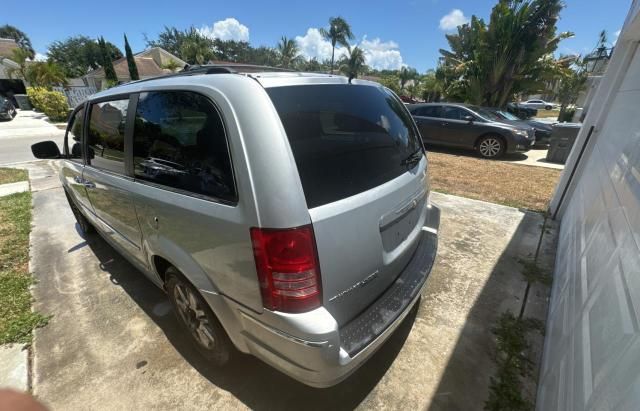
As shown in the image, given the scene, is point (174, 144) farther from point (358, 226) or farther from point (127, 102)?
point (358, 226)

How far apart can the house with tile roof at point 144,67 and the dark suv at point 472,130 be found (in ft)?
105

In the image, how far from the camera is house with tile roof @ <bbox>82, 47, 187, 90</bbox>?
31969mm

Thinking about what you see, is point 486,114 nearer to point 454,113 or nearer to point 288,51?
point 454,113

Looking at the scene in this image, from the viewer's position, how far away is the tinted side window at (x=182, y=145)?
4.53 ft

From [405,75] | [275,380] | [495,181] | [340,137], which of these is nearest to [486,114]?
[495,181]

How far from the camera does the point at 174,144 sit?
1643 millimetres

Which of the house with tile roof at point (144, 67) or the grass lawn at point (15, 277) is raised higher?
the house with tile roof at point (144, 67)

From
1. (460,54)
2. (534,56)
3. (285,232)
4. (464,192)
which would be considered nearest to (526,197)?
(464,192)

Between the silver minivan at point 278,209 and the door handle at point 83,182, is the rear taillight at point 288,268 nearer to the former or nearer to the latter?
the silver minivan at point 278,209

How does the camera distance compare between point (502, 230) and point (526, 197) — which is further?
point (526, 197)

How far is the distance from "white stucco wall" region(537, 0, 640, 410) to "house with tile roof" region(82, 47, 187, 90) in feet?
123

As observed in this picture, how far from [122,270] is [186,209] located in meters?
2.29

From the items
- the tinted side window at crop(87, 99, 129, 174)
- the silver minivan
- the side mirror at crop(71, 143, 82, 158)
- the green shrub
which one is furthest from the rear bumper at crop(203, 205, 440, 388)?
the green shrub

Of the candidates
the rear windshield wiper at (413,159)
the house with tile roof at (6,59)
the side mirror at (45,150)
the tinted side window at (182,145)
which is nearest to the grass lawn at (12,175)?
the side mirror at (45,150)
